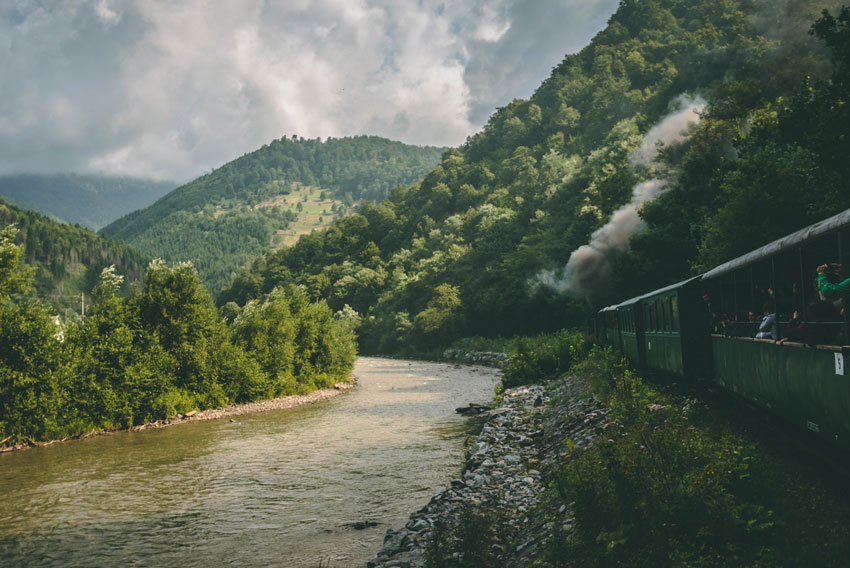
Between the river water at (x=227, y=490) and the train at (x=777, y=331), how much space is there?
7650 millimetres

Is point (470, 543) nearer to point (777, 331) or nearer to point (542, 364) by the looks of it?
point (777, 331)

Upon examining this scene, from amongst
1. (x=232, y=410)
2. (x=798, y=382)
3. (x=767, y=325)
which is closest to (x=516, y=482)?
(x=767, y=325)

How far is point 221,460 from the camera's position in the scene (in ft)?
70.5

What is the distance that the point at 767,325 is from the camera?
11.1m

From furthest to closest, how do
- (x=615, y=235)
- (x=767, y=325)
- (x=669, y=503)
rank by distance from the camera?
1. (x=615, y=235)
2. (x=767, y=325)
3. (x=669, y=503)

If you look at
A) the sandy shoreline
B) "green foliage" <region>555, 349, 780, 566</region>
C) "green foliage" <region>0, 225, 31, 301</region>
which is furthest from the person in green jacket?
"green foliage" <region>0, 225, 31, 301</region>

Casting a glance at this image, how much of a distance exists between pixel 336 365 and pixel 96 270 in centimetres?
12217

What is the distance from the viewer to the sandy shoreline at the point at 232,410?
2616 cm

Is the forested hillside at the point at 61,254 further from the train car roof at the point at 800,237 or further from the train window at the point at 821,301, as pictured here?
the train window at the point at 821,301

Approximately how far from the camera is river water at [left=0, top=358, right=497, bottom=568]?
1248cm

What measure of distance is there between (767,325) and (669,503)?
4.76 m

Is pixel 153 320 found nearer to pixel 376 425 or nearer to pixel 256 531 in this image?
pixel 376 425

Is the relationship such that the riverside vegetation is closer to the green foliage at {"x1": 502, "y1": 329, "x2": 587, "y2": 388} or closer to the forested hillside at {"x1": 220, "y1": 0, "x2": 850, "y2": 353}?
→ the green foliage at {"x1": 502, "y1": 329, "x2": 587, "y2": 388}

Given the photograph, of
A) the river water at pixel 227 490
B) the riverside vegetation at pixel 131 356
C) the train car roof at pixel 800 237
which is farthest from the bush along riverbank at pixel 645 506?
the riverside vegetation at pixel 131 356
